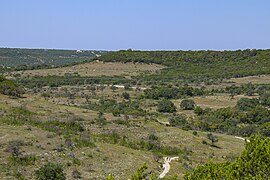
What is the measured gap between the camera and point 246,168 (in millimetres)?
15719

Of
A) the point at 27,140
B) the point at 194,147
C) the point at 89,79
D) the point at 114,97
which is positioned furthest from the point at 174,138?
the point at 89,79

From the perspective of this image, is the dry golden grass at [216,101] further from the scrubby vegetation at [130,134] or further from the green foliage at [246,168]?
the green foliage at [246,168]

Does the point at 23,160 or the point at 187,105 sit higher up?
the point at 23,160

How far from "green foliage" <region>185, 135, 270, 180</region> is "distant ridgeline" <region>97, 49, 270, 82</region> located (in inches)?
3466

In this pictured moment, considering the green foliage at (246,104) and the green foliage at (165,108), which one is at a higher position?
the green foliage at (246,104)

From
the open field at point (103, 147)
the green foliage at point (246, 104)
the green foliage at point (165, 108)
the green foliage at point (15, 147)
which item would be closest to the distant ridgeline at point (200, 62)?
the green foliage at point (246, 104)

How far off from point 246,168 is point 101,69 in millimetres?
112927

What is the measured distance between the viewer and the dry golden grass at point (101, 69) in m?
116

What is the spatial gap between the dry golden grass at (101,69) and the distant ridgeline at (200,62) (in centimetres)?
355

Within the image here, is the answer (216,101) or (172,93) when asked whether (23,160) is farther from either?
(172,93)

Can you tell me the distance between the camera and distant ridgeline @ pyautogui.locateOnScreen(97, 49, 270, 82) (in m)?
109

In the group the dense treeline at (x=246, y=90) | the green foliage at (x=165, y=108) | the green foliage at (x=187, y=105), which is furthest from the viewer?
the dense treeline at (x=246, y=90)

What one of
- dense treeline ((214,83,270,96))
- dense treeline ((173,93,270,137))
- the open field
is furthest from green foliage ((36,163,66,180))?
dense treeline ((214,83,270,96))

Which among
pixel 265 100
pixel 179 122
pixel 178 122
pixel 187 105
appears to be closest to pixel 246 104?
pixel 265 100
